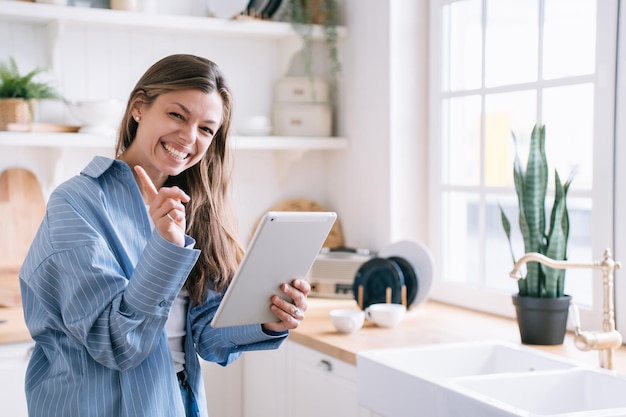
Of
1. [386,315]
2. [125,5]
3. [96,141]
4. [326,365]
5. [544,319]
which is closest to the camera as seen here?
[544,319]

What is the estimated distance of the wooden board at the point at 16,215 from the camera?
307 centimetres

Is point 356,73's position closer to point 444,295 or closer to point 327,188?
point 327,188

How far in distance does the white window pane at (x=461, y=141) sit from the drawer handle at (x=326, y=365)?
1011 mm

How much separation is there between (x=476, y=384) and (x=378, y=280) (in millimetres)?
918

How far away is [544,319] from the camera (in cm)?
237

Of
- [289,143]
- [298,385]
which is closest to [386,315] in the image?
[298,385]

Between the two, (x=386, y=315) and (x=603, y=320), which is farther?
(x=386, y=315)

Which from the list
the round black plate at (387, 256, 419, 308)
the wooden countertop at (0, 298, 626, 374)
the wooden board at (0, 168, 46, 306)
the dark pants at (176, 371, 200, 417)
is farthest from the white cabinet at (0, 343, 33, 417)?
the round black plate at (387, 256, 419, 308)

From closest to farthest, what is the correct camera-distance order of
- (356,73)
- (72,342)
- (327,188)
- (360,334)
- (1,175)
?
(72,342) → (360,334) → (1,175) → (356,73) → (327,188)

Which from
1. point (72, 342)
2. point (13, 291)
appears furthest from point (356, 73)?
point (72, 342)

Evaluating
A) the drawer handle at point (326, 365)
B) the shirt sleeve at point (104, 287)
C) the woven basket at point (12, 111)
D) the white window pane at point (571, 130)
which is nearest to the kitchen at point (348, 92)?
the woven basket at point (12, 111)

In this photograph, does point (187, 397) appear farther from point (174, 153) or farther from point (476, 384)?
point (476, 384)

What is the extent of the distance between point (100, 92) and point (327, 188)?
1.09 m

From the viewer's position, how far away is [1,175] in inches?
121
